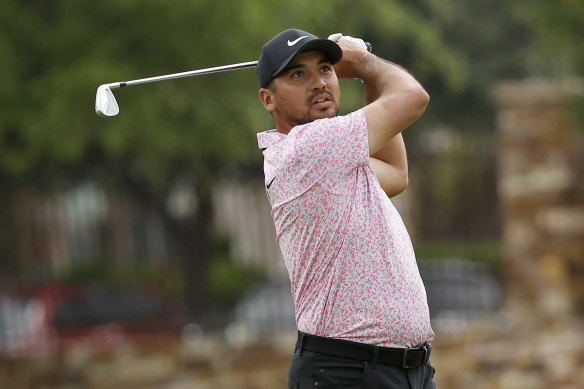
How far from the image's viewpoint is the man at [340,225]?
12.1 ft

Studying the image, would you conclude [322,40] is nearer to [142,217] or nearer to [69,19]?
[69,19]

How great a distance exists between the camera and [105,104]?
417 cm

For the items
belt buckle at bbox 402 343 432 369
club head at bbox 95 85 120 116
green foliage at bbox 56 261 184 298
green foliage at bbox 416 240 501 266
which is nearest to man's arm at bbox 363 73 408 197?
belt buckle at bbox 402 343 432 369

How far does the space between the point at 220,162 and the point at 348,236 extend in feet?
32.9

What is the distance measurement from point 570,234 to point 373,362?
8.81 meters

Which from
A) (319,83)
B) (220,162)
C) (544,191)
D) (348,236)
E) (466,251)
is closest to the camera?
(348,236)

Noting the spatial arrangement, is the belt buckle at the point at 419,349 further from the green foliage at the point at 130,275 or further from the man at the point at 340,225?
the green foliage at the point at 130,275

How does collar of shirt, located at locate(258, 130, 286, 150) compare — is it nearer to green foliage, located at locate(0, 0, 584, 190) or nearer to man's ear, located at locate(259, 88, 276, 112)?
man's ear, located at locate(259, 88, 276, 112)

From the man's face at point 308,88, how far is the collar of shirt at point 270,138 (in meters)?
0.07

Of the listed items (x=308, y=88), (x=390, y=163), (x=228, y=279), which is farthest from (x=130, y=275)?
(x=308, y=88)

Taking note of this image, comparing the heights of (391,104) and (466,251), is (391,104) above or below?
below

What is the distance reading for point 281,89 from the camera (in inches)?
151

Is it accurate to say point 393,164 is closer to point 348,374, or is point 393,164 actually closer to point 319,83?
point 319,83

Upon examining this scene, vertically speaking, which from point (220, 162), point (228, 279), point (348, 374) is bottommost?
point (348, 374)
